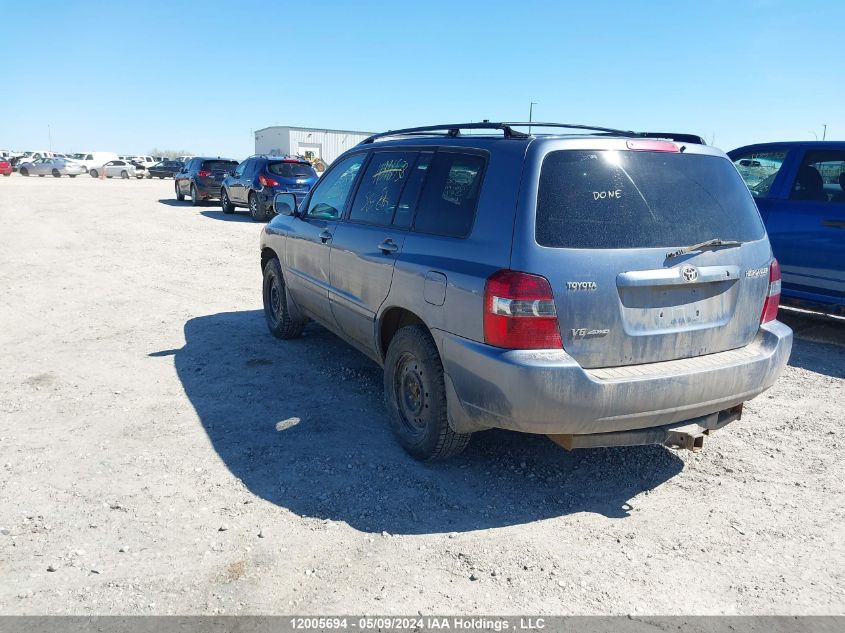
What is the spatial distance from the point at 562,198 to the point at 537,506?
163cm

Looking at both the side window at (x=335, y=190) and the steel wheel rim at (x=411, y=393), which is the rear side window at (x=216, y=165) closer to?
the side window at (x=335, y=190)

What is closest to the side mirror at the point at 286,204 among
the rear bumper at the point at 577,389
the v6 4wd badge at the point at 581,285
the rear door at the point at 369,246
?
the rear door at the point at 369,246

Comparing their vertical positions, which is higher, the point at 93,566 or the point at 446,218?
the point at 446,218

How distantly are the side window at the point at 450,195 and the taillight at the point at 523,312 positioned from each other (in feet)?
1.67

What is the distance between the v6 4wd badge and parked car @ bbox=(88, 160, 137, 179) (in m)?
52.6

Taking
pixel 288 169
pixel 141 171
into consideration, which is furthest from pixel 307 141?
pixel 288 169

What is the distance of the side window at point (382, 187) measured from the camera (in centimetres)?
434

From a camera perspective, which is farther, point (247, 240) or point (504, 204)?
point (247, 240)

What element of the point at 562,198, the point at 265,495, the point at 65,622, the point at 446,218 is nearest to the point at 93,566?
the point at 65,622

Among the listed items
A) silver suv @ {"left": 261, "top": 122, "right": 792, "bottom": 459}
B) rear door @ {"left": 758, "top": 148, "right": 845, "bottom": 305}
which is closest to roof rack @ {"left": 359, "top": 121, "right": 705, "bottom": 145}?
silver suv @ {"left": 261, "top": 122, "right": 792, "bottom": 459}

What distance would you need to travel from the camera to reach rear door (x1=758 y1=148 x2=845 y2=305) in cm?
659

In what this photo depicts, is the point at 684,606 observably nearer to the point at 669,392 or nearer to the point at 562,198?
the point at 669,392

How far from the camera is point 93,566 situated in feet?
9.63

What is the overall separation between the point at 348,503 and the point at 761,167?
20.7ft
